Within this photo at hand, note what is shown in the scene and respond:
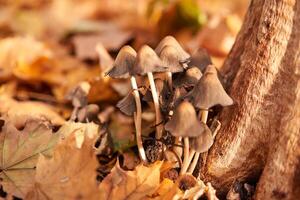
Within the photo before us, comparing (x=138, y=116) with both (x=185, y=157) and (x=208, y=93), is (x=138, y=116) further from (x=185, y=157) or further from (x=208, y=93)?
(x=208, y=93)

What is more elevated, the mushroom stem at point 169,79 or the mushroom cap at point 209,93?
the mushroom cap at point 209,93

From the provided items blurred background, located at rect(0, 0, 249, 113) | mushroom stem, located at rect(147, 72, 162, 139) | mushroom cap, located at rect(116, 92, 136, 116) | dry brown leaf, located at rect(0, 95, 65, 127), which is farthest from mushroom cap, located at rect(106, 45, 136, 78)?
blurred background, located at rect(0, 0, 249, 113)

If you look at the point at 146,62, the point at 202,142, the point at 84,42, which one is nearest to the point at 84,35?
the point at 84,42

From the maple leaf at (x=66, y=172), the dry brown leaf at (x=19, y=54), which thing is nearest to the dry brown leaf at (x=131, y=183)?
the maple leaf at (x=66, y=172)

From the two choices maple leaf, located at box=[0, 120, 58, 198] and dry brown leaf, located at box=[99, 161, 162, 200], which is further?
maple leaf, located at box=[0, 120, 58, 198]

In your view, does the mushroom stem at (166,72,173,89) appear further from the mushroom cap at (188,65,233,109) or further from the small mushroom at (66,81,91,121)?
the small mushroom at (66,81,91,121)

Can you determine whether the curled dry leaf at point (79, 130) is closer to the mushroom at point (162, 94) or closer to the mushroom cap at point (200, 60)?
the mushroom at point (162, 94)
